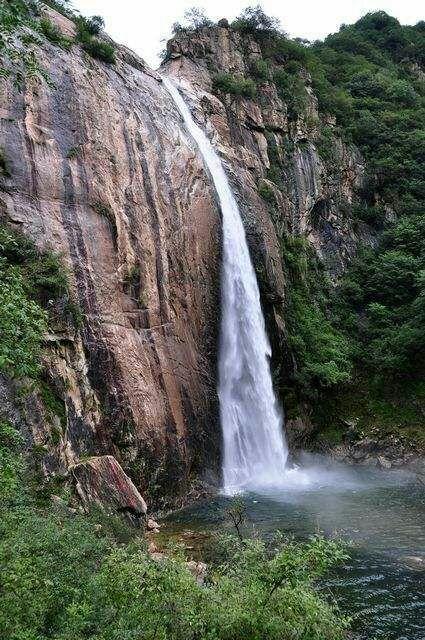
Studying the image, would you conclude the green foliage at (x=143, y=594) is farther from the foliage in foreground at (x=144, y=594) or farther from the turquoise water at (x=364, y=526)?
the turquoise water at (x=364, y=526)

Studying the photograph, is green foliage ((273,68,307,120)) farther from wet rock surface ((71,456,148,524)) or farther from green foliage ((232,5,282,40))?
wet rock surface ((71,456,148,524))

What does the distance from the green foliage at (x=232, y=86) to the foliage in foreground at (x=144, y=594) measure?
25.8m

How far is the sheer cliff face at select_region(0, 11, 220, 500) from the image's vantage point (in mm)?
13375

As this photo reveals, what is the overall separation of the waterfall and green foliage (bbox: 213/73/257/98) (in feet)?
27.6

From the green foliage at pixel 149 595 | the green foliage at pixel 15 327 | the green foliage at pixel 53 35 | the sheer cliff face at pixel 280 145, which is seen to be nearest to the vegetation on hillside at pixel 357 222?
the sheer cliff face at pixel 280 145

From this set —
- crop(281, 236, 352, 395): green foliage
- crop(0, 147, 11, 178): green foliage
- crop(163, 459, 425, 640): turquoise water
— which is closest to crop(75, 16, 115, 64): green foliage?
crop(0, 147, 11, 178): green foliage

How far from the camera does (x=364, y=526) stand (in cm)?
1233

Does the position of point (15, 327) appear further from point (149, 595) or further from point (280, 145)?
point (280, 145)

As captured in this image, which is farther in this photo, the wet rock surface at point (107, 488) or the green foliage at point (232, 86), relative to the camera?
the green foliage at point (232, 86)

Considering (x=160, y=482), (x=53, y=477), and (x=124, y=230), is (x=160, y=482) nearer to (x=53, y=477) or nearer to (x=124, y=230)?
(x=53, y=477)

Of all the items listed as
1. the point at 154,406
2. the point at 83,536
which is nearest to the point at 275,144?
the point at 154,406

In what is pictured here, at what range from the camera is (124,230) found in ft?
52.5

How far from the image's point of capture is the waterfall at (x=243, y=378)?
59.0 ft

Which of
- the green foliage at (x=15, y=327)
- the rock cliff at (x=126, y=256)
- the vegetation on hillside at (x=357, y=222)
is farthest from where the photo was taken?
the vegetation on hillside at (x=357, y=222)
